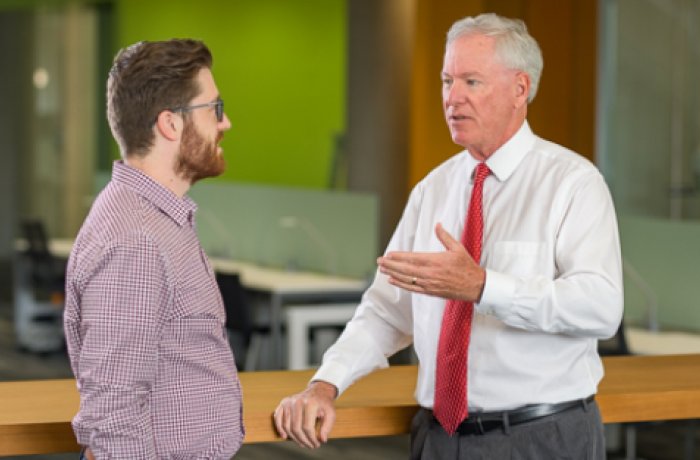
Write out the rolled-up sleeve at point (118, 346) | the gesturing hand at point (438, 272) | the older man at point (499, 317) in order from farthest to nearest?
the older man at point (499, 317), the gesturing hand at point (438, 272), the rolled-up sleeve at point (118, 346)

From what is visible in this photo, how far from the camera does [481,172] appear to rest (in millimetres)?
2232

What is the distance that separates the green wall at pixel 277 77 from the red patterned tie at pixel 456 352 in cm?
831

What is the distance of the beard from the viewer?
5.99ft

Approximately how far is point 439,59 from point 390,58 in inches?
13.9

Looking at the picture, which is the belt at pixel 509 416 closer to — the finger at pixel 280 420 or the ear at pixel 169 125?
the finger at pixel 280 420

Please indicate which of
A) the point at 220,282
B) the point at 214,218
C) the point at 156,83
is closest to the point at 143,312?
the point at 156,83

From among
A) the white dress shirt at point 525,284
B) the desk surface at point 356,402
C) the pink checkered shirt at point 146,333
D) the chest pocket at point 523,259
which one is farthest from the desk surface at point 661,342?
the pink checkered shirt at point 146,333

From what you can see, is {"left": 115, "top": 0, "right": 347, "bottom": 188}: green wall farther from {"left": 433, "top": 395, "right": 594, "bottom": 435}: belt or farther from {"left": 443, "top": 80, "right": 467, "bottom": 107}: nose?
{"left": 433, "top": 395, "right": 594, "bottom": 435}: belt

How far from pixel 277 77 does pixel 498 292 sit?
9260 mm

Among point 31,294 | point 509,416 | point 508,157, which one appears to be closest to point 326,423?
point 509,416

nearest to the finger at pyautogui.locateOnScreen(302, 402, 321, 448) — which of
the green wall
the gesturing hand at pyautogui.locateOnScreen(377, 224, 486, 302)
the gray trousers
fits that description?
the gray trousers

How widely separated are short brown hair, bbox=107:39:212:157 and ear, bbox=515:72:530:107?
0.63 meters

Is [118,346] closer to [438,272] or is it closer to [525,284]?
[438,272]

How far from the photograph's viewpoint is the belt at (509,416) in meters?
2.14
